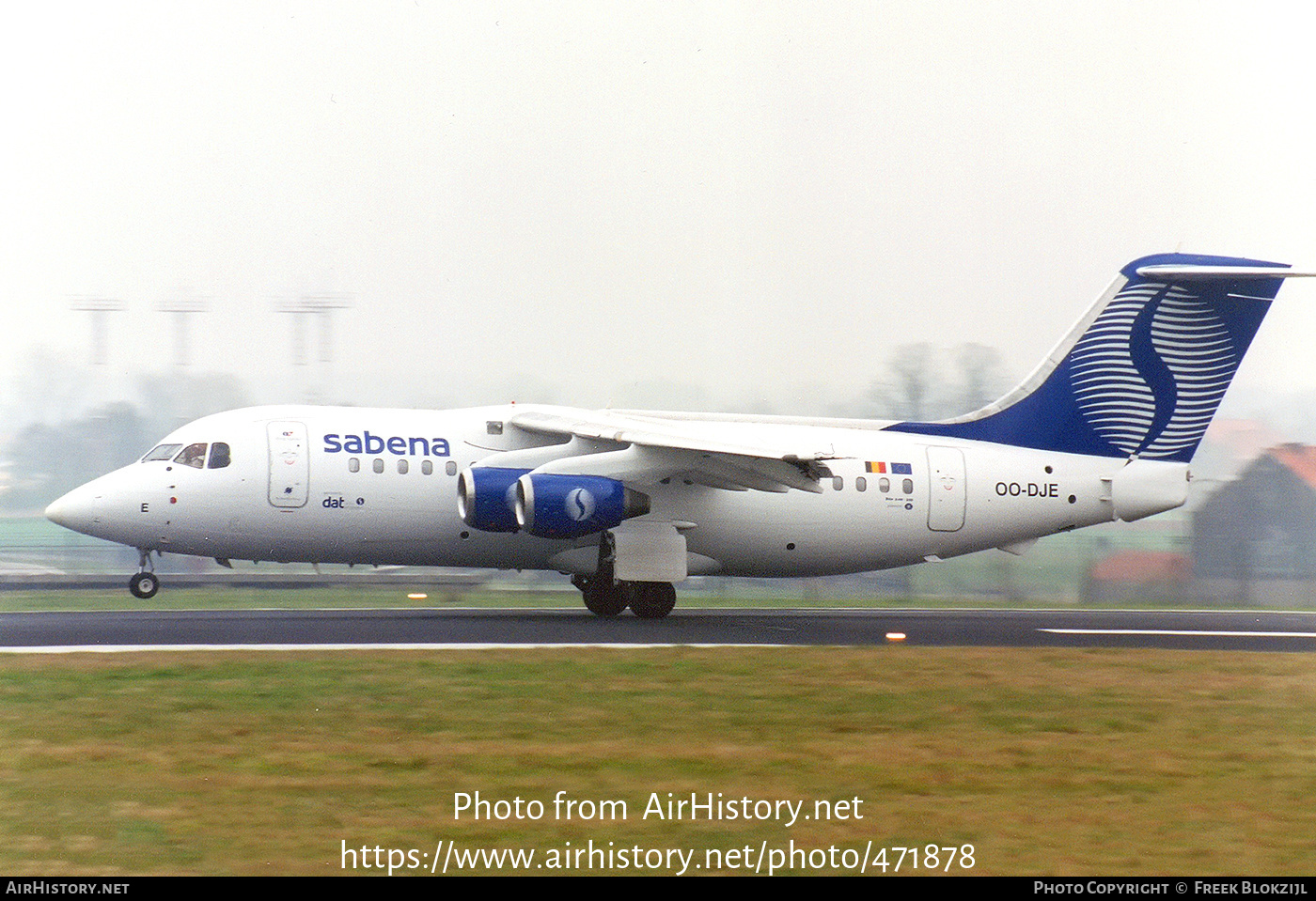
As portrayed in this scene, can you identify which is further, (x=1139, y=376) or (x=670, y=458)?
(x=1139, y=376)

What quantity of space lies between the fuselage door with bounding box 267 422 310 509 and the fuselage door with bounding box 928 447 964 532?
907cm

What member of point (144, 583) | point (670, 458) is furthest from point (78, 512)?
point (670, 458)

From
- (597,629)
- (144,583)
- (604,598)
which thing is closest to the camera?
(597,629)

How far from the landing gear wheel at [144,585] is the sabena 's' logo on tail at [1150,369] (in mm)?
14184

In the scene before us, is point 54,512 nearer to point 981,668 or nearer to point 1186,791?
point 981,668

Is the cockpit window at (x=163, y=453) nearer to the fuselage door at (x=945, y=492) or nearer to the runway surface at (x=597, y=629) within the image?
the runway surface at (x=597, y=629)

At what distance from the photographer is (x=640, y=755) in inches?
404

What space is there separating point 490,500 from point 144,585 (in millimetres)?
5810

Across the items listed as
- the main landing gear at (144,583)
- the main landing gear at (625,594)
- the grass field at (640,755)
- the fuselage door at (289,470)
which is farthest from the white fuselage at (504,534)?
the grass field at (640,755)

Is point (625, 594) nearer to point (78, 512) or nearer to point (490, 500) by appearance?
point (490, 500)

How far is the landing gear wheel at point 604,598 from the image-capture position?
20406 millimetres

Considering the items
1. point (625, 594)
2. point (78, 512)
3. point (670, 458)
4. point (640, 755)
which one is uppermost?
point (670, 458)

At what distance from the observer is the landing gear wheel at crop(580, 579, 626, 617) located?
20.4 meters
